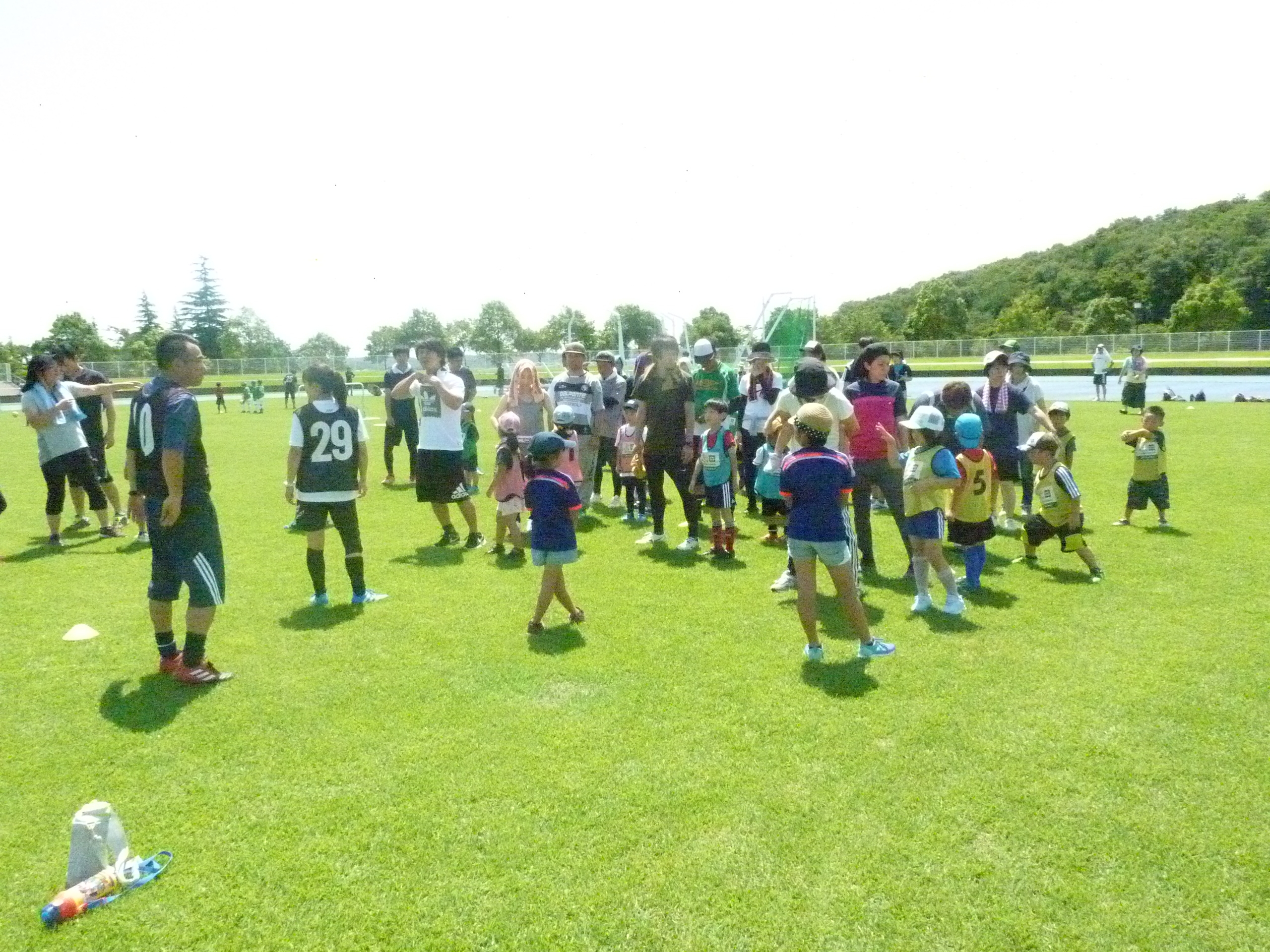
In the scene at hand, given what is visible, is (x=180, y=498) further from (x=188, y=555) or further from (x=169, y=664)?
(x=169, y=664)

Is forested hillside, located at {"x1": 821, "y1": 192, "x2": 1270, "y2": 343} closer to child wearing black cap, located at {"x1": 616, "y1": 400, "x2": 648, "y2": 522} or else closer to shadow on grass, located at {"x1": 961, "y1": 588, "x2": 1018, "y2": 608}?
child wearing black cap, located at {"x1": 616, "y1": 400, "x2": 648, "y2": 522}

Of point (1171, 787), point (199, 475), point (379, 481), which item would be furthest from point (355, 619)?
point (379, 481)

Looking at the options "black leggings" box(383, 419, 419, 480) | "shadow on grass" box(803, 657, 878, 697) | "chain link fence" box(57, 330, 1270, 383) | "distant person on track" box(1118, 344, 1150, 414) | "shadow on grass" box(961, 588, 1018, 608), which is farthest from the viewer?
"chain link fence" box(57, 330, 1270, 383)

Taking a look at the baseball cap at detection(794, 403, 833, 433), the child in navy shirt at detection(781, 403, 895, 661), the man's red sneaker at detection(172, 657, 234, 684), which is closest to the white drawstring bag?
the man's red sneaker at detection(172, 657, 234, 684)

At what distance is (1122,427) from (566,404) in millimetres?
15976

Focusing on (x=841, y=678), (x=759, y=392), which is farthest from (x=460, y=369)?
(x=841, y=678)

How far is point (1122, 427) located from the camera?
806 inches

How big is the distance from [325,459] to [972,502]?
5155 mm

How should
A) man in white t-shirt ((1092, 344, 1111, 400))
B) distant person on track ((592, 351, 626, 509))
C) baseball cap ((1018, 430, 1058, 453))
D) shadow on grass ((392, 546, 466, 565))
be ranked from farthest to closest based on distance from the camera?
man in white t-shirt ((1092, 344, 1111, 400)) → distant person on track ((592, 351, 626, 509)) → shadow on grass ((392, 546, 466, 565)) → baseball cap ((1018, 430, 1058, 453))

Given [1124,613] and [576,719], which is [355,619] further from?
[1124,613]

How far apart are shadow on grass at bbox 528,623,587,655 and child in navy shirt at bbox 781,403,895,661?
1.63 meters

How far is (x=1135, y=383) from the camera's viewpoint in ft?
77.1

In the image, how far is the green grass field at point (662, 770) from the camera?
3295mm

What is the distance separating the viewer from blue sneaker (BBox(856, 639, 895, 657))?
5.82m
